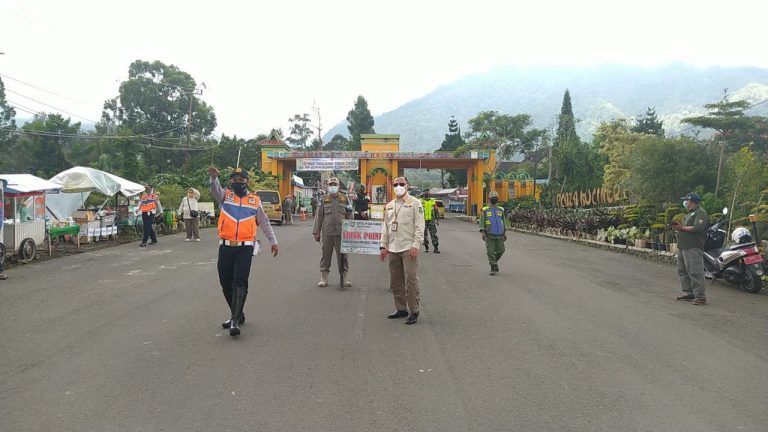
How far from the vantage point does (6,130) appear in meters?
45.9

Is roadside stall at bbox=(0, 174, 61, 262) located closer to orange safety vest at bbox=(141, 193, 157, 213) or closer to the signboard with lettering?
orange safety vest at bbox=(141, 193, 157, 213)

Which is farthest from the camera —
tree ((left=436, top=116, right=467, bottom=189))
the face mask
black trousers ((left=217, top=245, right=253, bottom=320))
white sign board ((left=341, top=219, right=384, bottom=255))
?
tree ((left=436, top=116, right=467, bottom=189))

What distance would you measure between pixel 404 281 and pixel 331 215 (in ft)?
8.99

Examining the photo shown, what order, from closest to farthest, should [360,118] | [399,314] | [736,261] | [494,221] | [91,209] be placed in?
[399,314] → [736,261] → [494,221] → [91,209] → [360,118]

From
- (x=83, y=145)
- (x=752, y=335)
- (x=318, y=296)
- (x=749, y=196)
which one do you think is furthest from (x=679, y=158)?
(x=83, y=145)

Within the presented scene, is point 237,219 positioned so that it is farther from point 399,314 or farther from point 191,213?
point 191,213

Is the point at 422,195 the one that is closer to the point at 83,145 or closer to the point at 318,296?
the point at 318,296

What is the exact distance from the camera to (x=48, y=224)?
14.8m

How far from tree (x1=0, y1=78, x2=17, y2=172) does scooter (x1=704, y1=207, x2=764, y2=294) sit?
49650 mm

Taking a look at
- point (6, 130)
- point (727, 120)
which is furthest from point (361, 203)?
point (727, 120)

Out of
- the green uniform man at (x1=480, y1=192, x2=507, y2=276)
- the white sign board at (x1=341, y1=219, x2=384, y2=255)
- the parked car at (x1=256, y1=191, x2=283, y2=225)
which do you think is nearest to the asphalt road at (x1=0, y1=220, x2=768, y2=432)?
the white sign board at (x1=341, y1=219, x2=384, y2=255)

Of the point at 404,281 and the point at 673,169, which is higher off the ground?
the point at 673,169

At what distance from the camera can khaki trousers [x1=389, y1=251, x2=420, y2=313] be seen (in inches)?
273

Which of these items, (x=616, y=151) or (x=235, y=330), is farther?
(x=616, y=151)
